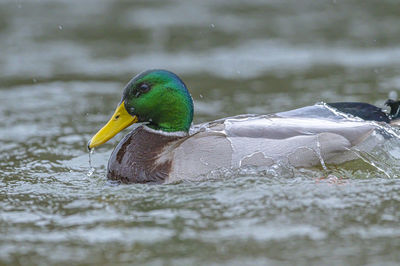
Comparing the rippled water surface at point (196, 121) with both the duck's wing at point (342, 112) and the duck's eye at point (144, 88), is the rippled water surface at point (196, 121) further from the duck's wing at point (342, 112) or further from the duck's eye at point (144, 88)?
the duck's eye at point (144, 88)

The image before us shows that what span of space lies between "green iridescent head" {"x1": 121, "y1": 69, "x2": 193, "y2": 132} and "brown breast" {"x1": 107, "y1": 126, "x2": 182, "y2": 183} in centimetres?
14

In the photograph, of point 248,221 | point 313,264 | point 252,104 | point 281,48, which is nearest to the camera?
point 313,264

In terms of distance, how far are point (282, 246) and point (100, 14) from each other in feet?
33.3

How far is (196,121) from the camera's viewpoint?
9133mm

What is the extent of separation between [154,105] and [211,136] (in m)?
0.58

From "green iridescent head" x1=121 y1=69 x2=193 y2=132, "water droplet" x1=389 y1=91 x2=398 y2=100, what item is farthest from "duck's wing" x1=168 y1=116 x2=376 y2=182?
"water droplet" x1=389 y1=91 x2=398 y2=100

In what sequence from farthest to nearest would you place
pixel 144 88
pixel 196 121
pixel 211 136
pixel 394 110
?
pixel 196 121 < pixel 394 110 < pixel 144 88 < pixel 211 136

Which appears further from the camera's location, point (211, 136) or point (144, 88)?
point (144, 88)

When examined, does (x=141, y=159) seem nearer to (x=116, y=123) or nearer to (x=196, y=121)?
(x=116, y=123)

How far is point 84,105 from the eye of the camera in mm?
10008

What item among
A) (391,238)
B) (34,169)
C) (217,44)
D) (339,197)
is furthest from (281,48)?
(391,238)

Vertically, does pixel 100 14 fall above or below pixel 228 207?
above

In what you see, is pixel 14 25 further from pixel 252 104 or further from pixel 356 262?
pixel 356 262

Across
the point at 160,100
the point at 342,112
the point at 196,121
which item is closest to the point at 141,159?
the point at 160,100
